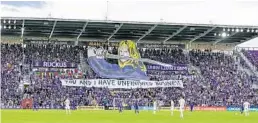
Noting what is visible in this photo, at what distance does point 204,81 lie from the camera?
3081 inches

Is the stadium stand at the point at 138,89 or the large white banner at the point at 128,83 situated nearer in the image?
the stadium stand at the point at 138,89

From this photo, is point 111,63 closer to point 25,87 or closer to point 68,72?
point 68,72

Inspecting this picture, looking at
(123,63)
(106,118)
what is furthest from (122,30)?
(106,118)

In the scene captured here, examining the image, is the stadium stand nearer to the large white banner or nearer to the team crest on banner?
the large white banner

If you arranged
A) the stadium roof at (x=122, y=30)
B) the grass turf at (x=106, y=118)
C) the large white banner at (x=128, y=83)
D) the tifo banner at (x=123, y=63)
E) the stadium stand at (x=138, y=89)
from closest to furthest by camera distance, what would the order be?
the grass turf at (x=106, y=118) < the stadium stand at (x=138, y=89) < the stadium roof at (x=122, y=30) < the large white banner at (x=128, y=83) < the tifo banner at (x=123, y=63)

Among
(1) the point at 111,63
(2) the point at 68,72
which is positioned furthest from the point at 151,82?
(2) the point at 68,72

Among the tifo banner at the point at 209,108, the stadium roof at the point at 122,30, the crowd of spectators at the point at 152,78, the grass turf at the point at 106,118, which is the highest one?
the stadium roof at the point at 122,30

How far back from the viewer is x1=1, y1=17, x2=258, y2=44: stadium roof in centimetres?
7156

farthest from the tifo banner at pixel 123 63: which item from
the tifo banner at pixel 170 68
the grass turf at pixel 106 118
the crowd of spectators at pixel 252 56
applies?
the grass turf at pixel 106 118

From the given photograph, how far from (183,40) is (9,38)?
2711cm

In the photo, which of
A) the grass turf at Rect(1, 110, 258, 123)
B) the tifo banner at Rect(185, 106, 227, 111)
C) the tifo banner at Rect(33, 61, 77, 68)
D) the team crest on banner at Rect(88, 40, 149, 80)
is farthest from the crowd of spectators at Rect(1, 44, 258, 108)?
the grass turf at Rect(1, 110, 258, 123)

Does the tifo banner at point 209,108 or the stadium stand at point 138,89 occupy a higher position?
the stadium stand at point 138,89

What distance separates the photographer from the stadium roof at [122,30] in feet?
235

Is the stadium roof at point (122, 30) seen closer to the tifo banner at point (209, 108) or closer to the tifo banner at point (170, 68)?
the tifo banner at point (170, 68)
